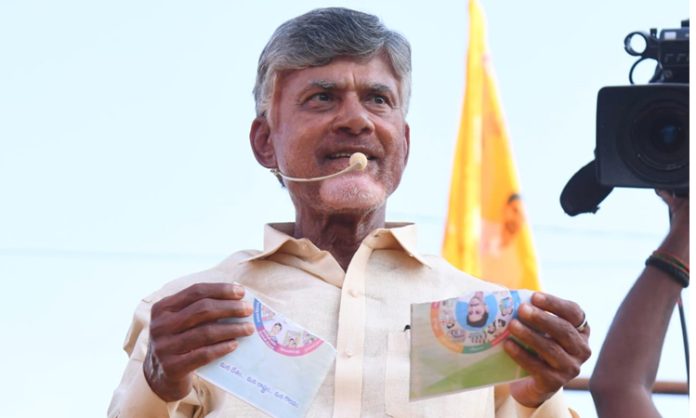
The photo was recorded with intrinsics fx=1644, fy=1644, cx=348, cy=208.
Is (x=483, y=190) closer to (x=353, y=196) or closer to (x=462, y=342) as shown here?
(x=353, y=196)

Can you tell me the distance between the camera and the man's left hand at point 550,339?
10.7 ft

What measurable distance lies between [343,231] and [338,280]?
0.64 ft

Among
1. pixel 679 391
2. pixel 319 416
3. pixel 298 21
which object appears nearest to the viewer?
pixel 319 416

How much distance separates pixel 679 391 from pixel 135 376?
6.39ft

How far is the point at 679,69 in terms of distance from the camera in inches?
157

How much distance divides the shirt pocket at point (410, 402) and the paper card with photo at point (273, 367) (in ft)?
0.91

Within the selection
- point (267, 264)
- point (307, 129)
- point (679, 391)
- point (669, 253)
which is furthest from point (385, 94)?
point (679, 391)

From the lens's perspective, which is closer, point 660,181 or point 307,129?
point 660,181

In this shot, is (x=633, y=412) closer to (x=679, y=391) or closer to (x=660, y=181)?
(x=660, y=181)

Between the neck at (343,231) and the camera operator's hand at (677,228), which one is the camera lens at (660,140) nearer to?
the camera operator's hand at (677,228)

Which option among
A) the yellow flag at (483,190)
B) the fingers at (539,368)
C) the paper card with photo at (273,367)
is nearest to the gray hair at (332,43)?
the paper card with photo at (273,367)

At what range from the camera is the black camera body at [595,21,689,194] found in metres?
3.76

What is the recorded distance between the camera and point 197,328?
11.0 ft

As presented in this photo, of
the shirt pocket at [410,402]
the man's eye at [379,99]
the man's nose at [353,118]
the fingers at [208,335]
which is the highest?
the man's eye at [379,99]
